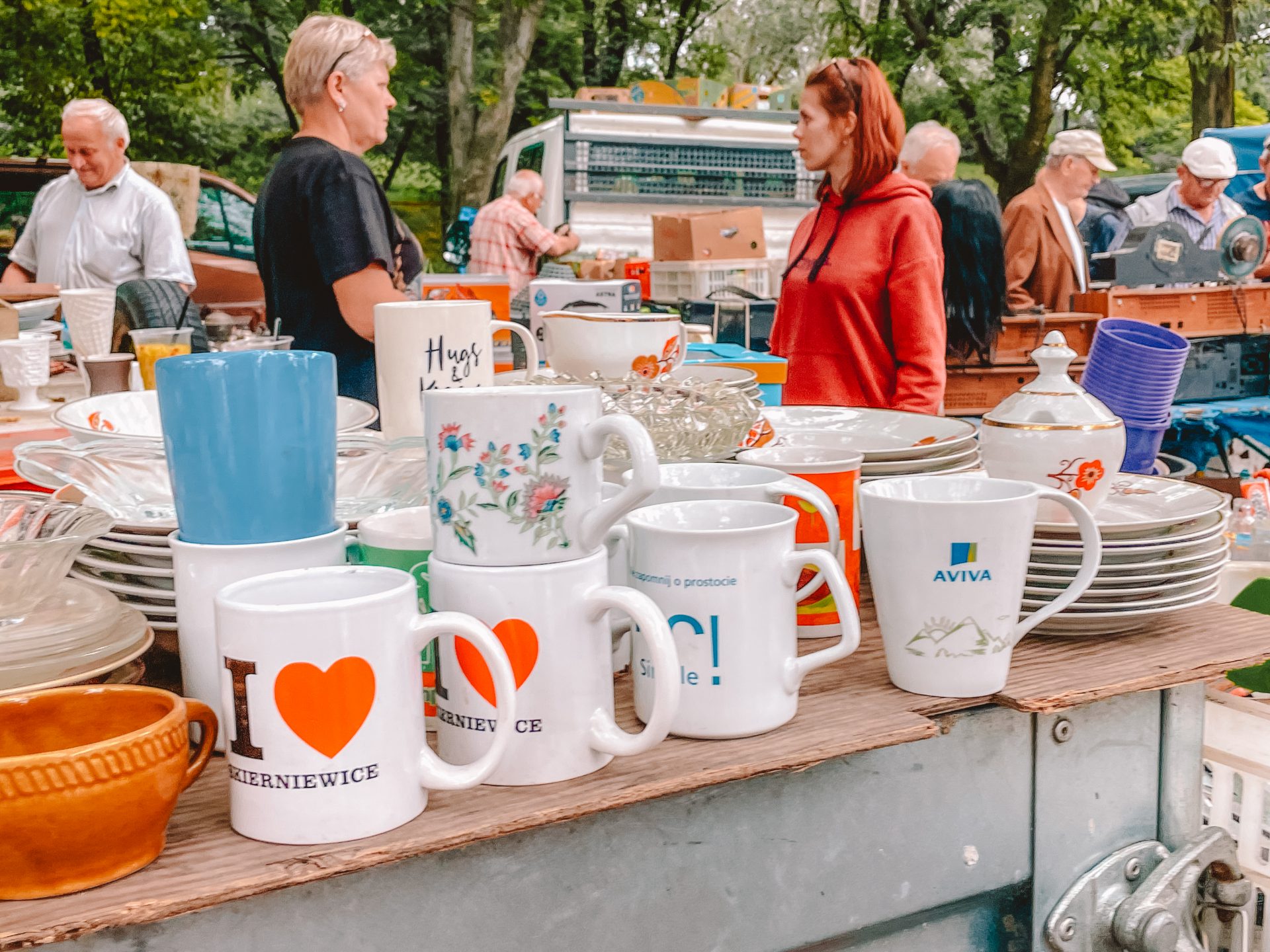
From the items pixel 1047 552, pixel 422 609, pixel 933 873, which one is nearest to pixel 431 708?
pixel 422 609

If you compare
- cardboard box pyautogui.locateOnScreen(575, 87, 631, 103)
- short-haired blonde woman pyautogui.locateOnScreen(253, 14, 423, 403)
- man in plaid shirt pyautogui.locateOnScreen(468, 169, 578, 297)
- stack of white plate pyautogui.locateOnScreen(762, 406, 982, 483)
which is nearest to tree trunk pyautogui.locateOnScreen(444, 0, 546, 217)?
cardboard box pyautogui.locateOnScreen(575, 87, 631, 103)

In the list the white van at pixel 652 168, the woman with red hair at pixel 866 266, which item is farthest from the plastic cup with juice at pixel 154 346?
the white van at pixel 652 168

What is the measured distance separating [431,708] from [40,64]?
13182mm

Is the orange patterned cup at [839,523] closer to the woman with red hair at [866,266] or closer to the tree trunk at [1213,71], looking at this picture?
the woman with red hair at [866,266]

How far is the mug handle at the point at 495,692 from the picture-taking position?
2.34 feet

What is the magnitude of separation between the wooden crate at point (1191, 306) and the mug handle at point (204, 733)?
3988 millimetres

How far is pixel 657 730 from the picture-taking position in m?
0.75

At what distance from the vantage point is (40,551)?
832 mm

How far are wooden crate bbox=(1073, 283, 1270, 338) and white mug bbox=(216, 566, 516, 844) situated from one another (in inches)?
155

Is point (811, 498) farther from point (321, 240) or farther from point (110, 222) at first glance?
point (110, 222)

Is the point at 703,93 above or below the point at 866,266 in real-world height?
above

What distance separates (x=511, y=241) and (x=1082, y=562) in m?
5.72

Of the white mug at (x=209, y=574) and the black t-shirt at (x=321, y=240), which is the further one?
the black t-shirt at (x=321, y=240)

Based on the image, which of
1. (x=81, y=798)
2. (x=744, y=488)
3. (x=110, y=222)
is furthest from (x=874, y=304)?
(x=110, y=222)
